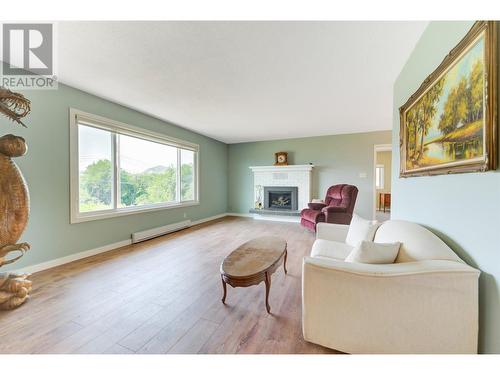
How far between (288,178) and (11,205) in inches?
205

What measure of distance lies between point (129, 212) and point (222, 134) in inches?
119

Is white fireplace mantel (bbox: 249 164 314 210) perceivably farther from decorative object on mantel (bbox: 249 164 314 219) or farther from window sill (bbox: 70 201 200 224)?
window sill (bbox: 70 201 200 224)

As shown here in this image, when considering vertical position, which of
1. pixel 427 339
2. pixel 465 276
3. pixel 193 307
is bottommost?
pixel 193 307

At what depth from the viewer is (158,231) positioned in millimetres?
3893

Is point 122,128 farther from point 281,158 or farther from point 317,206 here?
point 317,206

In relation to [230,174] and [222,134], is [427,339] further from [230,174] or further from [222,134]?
[230,174]

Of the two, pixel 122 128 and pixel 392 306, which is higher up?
pixel 122 128

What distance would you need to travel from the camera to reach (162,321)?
1.50 m

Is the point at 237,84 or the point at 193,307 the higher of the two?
the point at 237,84

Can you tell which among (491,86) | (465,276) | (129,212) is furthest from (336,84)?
(129,212)

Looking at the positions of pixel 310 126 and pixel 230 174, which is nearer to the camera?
pixel 310 126

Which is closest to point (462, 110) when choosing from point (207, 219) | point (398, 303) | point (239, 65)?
point (398, 303)

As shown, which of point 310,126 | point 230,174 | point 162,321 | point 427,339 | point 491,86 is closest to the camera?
point 491,86

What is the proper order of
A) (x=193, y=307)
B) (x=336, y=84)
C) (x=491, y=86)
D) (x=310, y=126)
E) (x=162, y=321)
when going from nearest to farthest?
1. (x=491, y=86)
2. (x=162, y=321)
3. (x=193, y=307)
4. (x=336, y=84)
5. (x=310, y=126)
